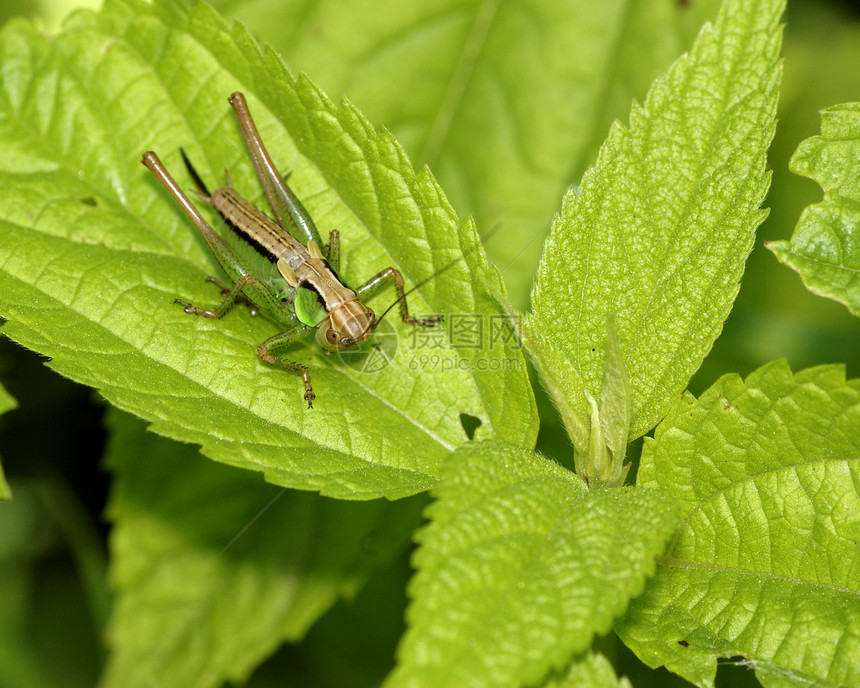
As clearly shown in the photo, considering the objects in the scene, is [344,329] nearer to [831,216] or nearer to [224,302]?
[224,302]

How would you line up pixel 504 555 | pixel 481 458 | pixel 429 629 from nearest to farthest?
pixel 429 629, pixel 504 555, pixel 481 458

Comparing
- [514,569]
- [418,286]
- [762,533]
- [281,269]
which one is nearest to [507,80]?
[281,269]

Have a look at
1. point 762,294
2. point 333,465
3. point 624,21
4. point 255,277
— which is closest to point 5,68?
point 255,277

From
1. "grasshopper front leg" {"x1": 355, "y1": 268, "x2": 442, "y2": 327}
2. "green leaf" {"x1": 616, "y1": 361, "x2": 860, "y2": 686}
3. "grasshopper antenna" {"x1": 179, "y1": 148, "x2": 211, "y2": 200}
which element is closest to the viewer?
"green leaf" {"x1": 616, "y1": 361, "x2": 860, "y2": 686}

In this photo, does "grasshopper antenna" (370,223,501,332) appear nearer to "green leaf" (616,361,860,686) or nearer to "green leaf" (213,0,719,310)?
"green leaf" (616,361,860,686)

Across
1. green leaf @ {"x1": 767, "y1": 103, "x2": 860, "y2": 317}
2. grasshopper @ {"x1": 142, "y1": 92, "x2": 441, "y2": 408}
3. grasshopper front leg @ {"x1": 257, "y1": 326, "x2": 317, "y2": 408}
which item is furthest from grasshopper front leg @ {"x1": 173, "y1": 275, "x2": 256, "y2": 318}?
green leaf @ {"x1": 767, "y1": 103, "x2": 860, "y2": 317}

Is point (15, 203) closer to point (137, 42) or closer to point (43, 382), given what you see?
point (137, 42)

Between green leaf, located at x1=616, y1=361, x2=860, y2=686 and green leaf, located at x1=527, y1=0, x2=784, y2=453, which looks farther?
green leaf, located at x1=527, y1=0, x2=784, y2=453
